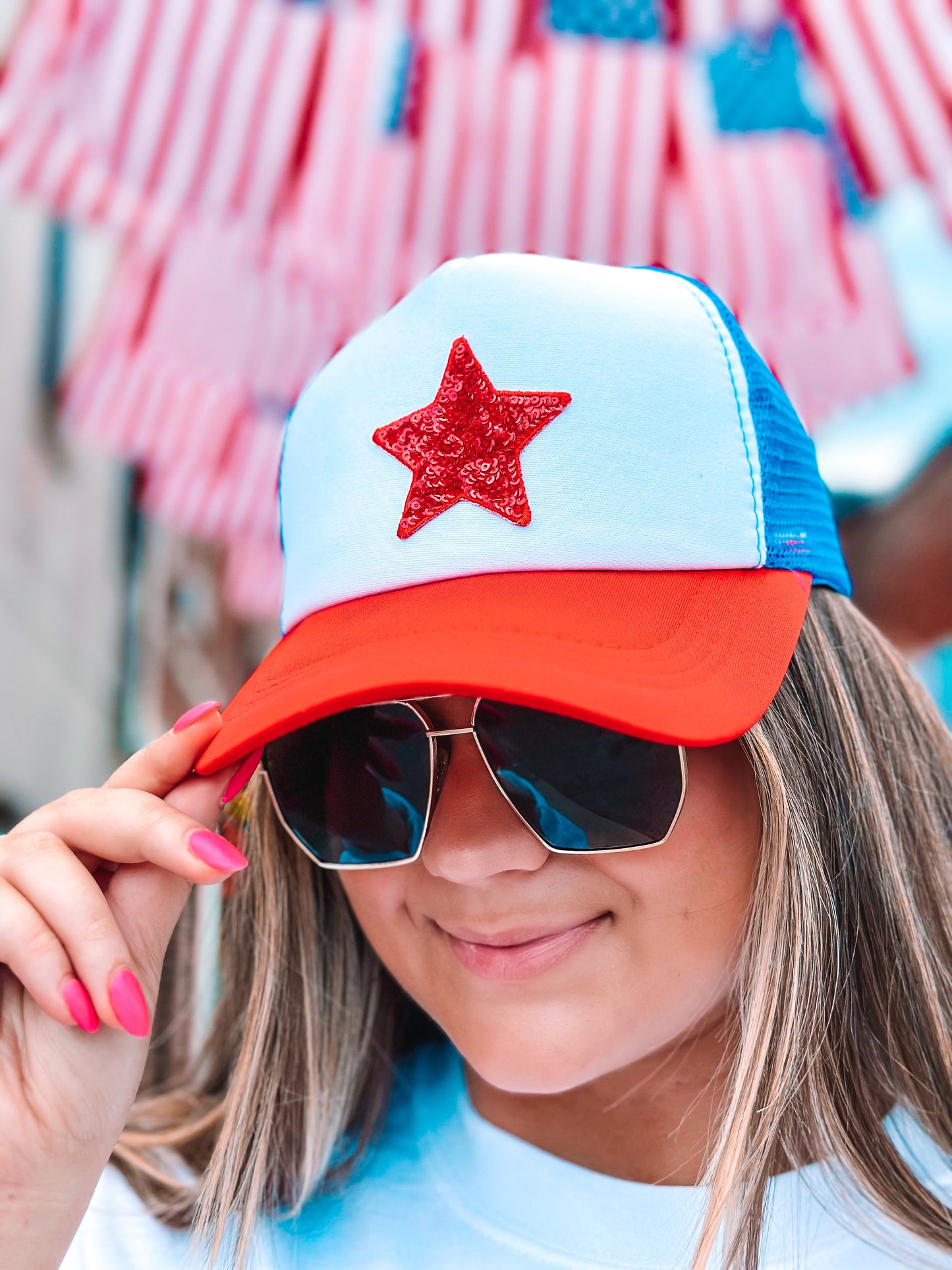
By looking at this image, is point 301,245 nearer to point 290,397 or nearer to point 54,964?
point 290,397

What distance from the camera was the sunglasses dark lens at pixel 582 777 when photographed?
41.5 inches

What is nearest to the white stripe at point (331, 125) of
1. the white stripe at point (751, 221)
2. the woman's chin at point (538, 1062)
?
the white stripe at point (751, 221)

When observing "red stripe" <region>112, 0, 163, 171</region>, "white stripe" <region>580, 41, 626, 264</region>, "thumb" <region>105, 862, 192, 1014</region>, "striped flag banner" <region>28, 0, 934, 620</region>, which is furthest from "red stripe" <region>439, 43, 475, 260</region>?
"thumb" <region>105, 862, 192, 1014</region>

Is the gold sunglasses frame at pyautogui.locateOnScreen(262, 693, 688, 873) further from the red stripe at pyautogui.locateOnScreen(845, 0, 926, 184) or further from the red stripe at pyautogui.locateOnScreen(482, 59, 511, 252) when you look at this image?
the red stripe at pyautogui.locateOnScreen(845, 0, 926, 184)

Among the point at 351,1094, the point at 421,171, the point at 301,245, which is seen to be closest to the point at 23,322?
the point at 301,245

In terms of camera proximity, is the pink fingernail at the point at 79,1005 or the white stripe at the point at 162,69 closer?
the pink fingernail at the point at 79,1005

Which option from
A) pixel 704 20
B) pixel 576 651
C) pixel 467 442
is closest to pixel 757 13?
pixel 704 20

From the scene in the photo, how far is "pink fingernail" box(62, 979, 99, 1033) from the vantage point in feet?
3.51

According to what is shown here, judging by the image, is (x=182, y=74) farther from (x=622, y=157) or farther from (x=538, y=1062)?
(x=538, y=1062)

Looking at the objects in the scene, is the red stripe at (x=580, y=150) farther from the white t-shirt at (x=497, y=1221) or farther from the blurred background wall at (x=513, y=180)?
the white t-shirt at (x=497, y=1221)

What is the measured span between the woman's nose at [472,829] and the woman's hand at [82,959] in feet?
0.72

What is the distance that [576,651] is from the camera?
1.00 m

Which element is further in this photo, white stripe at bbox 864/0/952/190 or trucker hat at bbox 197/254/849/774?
white stripe at bbox 864/0/952/190

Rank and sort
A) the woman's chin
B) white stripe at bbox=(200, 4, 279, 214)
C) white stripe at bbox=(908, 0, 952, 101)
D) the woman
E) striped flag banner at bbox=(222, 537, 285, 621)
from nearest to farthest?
the woman
the woman's chin
white stripe at bbox=(908, 0, 952, 101)
white stripe at bbox=(200, 4, 279, 214)
striped flag banner at bbox=(222, 537, 285, 621)
